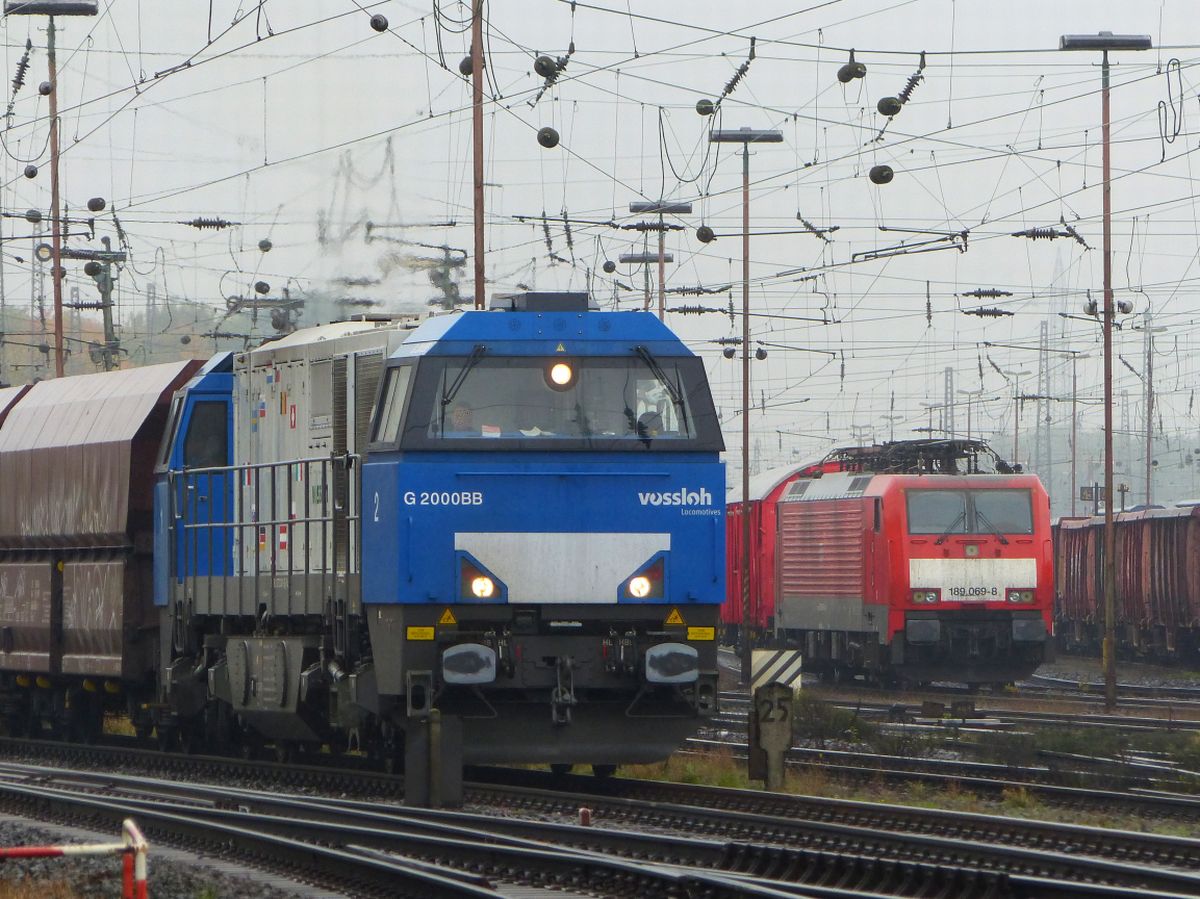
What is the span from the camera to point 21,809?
16219 mm

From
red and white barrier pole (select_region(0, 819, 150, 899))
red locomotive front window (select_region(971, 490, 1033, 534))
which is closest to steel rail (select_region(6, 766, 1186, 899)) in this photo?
red and white barrier pole (select_region(0, 819, 150, 899))

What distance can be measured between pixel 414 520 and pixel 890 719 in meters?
14.1

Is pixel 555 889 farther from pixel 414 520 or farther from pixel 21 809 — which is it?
pixel 21 809

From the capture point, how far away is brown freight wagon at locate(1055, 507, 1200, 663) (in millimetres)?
41656

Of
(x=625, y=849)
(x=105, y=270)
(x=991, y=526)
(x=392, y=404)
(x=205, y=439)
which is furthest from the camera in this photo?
(x=105, y=270)

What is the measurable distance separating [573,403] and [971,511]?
1804 centimetres

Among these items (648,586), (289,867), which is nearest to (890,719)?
(648,586)

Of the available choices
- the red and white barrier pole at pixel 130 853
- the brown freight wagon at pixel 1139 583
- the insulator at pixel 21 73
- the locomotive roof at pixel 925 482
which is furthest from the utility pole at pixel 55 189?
the red and white barrier pole at pixel 130 853

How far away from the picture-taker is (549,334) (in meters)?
15.6

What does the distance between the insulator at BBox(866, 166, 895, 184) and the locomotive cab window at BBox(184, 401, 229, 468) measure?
44.2 feet

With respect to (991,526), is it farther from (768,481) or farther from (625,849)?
(625,849)

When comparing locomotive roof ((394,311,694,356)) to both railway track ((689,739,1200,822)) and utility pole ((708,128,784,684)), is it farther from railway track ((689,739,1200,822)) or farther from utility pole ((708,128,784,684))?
utility pole ((708,128,784,684))

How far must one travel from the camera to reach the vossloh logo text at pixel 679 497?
1541cm

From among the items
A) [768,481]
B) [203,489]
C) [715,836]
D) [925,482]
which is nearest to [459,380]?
[715,836]
